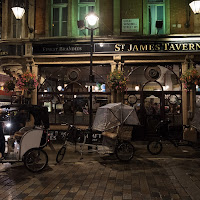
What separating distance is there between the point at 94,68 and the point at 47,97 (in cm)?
317

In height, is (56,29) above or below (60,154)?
above

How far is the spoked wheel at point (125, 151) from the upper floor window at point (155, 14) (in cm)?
707

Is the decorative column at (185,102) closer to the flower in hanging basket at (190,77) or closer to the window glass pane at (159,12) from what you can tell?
the flower in hanging basket at (190,77)

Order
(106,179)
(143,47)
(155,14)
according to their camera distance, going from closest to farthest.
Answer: (106,179) < (143,47) < (155,14)

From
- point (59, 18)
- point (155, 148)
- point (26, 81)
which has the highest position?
point (59, 18)

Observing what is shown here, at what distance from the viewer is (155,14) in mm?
13086

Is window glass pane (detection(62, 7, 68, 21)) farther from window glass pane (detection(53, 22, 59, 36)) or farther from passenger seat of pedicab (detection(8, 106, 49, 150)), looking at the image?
passenger seat of pedicab (detection(8, 106, 49, 150))

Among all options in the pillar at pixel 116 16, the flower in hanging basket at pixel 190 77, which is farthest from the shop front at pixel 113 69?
the flower in hanging basket at pixel 190 77

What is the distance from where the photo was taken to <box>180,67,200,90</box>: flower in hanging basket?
11500mm

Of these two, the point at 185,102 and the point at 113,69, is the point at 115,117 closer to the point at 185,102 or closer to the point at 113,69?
the point at 113,69

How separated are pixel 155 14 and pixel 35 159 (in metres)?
10.1

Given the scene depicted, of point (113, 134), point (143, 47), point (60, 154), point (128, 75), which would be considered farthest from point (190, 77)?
point (60, 154)

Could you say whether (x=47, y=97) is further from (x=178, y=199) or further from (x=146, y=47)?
(x=178, y=199)

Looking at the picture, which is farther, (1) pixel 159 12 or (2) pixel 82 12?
(2) pixel 82 12
